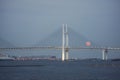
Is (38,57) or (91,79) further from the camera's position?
(38,57)

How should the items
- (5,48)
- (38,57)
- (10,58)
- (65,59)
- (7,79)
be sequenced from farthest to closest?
(38,57)
(10,58)
(65,59)
(5,48)
(7,79)

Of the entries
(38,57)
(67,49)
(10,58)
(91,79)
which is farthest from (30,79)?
(38,57)

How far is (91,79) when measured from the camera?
4262 cm

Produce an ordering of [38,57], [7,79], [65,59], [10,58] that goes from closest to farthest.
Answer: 1. [7,79]
2. [65,59]
3. [10,58]
4. [38,57]

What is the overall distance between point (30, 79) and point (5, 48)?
192 feet

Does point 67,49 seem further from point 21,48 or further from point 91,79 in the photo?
point 91,79

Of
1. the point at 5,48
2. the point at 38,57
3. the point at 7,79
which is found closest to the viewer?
the point at 7,79

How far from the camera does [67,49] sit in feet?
330

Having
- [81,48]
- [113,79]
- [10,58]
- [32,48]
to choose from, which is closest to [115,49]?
[81,48]

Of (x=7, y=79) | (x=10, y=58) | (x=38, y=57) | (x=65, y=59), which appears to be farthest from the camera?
(x=38, y=57)

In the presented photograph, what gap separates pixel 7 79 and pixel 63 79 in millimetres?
5592

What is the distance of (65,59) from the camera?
108 m

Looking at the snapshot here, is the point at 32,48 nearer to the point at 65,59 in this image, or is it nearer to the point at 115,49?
the point at 65,59

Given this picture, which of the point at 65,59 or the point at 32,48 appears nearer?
the point at 32,48
